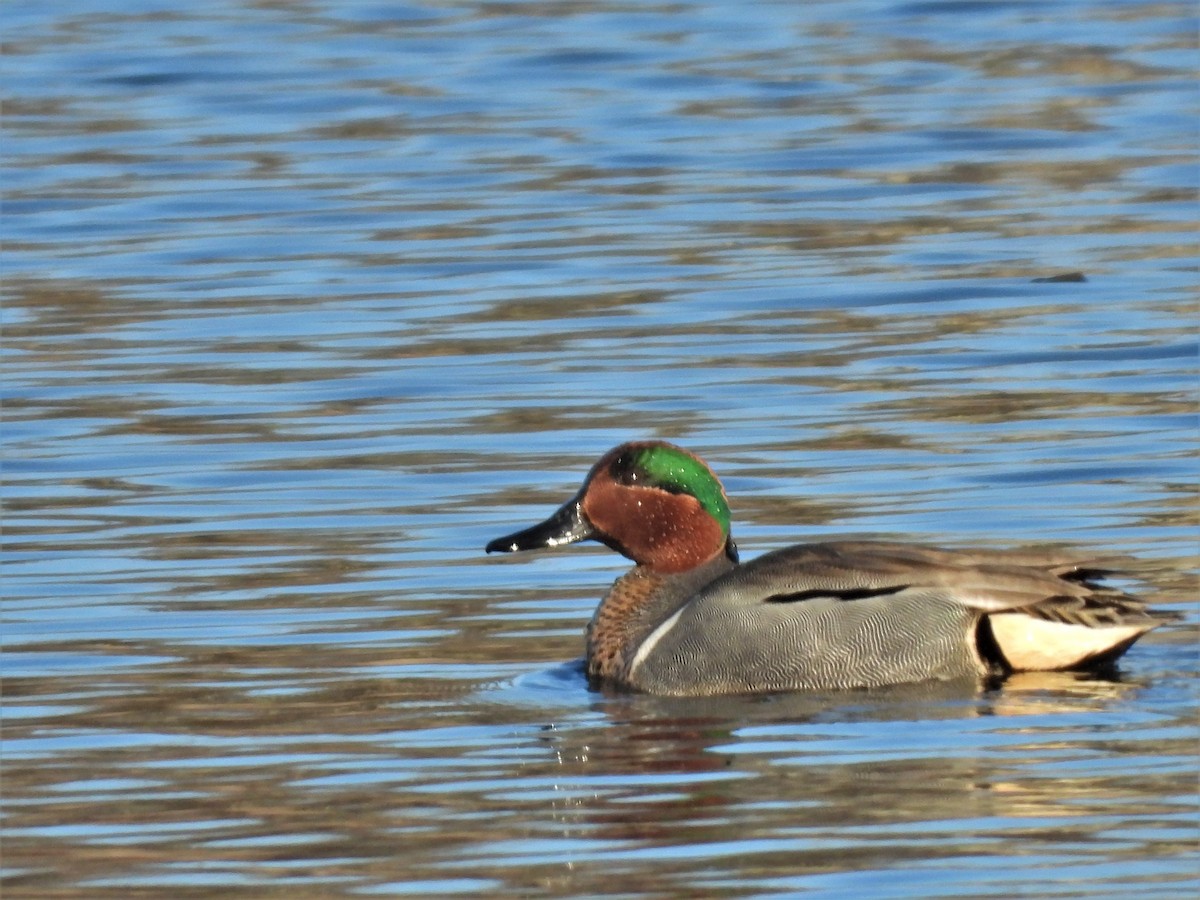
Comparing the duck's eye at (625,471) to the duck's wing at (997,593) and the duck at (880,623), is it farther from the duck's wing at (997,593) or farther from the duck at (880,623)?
the duck's wing at (997,593)

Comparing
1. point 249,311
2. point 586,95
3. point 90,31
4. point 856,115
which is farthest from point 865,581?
point 90,31

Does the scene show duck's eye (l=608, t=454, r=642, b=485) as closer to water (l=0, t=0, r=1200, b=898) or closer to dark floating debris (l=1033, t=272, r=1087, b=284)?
water (l=0, t=0, r=1200, b=898)

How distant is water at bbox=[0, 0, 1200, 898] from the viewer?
6598 mm

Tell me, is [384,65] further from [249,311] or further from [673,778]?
[673,778]

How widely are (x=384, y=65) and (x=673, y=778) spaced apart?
1763cm

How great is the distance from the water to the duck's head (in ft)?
1.04

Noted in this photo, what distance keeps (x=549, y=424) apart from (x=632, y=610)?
3.25 m

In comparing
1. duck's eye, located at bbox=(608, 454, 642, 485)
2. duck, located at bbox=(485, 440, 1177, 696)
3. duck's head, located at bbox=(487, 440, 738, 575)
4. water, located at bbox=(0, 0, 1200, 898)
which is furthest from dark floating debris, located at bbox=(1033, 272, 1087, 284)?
duck, located at bbox=(485, 440, 1177, 696)

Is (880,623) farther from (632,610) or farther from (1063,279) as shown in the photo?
(1063,279)

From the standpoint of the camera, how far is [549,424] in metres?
11.7

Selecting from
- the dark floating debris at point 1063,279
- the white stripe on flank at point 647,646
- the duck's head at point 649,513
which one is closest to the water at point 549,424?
the dark floating debris at point 1063,279

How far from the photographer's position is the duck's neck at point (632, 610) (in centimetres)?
832

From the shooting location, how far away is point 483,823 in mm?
6617

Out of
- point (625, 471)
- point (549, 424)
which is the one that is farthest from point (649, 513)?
point (549, 424)
